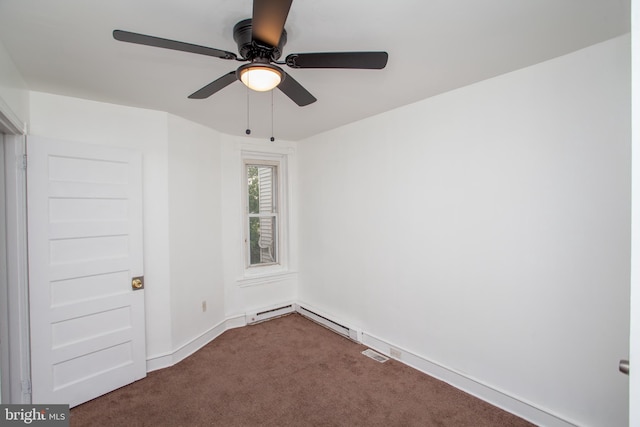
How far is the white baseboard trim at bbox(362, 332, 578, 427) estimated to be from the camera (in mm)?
2169

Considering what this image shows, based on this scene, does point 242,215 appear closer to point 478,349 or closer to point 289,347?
point 289,347

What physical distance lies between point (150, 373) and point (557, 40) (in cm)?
410

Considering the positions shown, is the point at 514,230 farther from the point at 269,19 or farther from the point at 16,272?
the point at 16,272

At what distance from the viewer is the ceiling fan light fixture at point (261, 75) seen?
151cm

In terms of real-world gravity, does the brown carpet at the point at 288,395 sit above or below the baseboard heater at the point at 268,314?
below

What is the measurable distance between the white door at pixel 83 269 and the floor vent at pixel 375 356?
7.12 ft

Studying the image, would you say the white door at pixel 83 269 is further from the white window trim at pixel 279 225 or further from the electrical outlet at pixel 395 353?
the electrical outlet at pixel 395 353

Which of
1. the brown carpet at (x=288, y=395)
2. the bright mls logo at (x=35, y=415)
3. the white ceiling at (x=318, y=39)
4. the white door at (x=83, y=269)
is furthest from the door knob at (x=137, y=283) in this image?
the white ceiling at (x=318, y=39)

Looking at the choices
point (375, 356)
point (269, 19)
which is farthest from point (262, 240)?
point (269, 19)

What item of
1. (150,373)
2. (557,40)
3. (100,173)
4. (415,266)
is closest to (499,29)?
(557,40)

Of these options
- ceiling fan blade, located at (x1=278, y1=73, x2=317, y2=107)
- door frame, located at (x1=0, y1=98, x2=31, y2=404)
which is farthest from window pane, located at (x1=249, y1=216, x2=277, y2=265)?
ceiling fan blade, located at (x1=278, y1=73, x2=317, y2=107)

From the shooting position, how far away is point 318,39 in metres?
1.81

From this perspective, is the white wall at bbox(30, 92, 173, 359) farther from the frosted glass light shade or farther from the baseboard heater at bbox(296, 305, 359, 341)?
the frosted glass light shade

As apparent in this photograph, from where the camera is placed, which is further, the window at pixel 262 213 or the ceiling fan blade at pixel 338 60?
the window at pixel 262 213
